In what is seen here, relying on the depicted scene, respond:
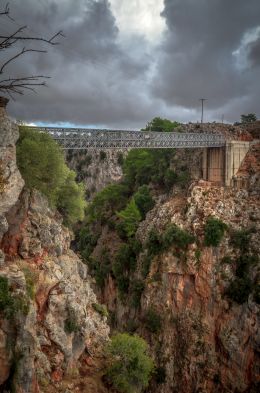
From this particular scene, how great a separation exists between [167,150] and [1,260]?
38.6 metres

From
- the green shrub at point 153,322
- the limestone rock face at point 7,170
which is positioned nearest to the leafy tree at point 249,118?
the green shrub at point 153,322

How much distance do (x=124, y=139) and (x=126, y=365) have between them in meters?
21.7

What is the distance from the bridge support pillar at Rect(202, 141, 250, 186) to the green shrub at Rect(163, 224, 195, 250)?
10.4 m

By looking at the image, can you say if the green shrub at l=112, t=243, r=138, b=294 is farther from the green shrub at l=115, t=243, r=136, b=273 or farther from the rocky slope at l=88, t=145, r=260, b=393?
the rocky slope at l=88, t=145, r=260, b=393

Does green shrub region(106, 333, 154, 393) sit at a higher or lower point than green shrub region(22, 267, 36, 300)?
lower

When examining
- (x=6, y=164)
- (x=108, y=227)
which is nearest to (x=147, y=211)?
(x=108, y=227)

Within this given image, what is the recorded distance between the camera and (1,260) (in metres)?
16.3

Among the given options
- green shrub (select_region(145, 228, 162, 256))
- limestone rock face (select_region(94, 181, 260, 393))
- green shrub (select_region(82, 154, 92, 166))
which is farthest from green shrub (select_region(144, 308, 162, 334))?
green shrub (select_region(82, 154, 92, 166))

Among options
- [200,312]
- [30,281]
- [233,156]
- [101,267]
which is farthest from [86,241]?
[30,281]

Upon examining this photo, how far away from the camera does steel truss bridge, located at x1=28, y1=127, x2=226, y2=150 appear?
101 feet

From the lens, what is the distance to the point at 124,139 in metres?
36.5

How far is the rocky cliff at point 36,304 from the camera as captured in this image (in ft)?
47.1

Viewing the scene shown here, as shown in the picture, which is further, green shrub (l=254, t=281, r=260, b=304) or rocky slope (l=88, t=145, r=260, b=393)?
green shrub (l=254, t=281, r=260, b=304)

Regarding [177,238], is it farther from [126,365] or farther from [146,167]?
[146,167]
